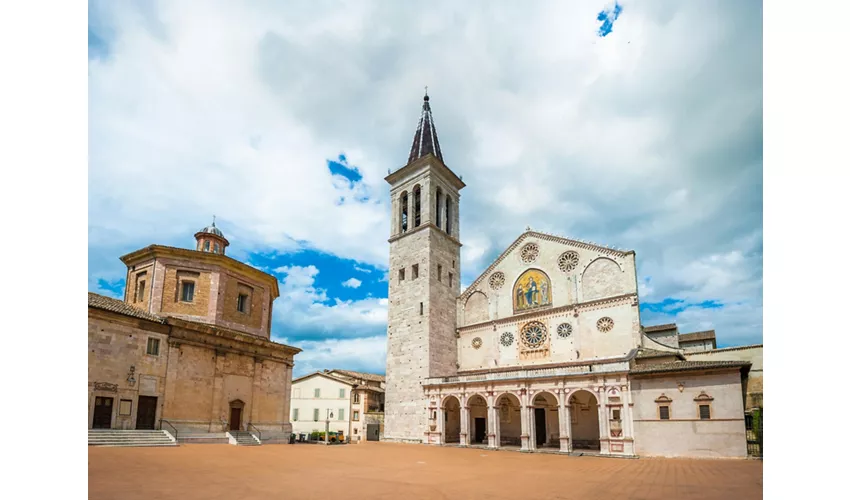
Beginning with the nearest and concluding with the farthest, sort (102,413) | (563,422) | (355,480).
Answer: (355,480) < (102,413) < (563,422)

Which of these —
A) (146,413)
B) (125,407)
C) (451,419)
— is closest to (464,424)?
(451,419)

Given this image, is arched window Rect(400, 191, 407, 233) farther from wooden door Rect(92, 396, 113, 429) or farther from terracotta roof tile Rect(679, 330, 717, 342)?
terracotta roof tile Rect(679, 330, 717, 342)

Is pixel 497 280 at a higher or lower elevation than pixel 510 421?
higher

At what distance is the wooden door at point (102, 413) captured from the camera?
19.0 meters

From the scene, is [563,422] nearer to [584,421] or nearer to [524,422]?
[524,422]

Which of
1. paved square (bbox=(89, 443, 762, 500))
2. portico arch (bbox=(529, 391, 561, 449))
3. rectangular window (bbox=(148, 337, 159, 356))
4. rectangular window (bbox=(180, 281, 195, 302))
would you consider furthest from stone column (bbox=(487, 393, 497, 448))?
rectangular window (bbox=(148, 337, 159, 356))

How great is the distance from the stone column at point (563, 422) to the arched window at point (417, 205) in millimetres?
17142

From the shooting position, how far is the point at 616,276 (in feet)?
97.9

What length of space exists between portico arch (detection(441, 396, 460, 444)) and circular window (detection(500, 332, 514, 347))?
519cm

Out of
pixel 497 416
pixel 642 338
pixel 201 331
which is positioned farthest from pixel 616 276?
pixel 201 331

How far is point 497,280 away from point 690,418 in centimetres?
1628

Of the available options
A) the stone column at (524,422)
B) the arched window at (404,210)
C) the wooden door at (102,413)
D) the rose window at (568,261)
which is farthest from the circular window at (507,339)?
the wooden door at (102,413)

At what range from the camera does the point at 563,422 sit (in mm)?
26156
